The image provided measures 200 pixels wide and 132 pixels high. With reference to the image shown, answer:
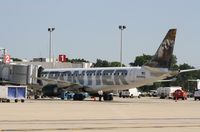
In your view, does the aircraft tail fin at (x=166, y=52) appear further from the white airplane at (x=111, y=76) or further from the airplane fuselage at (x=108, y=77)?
the airplane fuselage at (x=108, y=77)

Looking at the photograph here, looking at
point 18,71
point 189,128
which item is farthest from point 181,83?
point 189,128

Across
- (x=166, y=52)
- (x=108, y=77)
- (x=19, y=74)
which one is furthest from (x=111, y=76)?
(x=19, y=74)

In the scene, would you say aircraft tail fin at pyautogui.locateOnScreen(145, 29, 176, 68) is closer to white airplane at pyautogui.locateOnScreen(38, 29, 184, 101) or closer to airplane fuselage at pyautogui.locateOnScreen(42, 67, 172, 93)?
white airplane at pyautogui.locateOnScreen(38, 29, 184, 101)

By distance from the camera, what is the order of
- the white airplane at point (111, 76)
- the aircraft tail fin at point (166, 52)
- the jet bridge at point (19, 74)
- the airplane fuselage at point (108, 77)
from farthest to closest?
the jet bridge at point (19, 74) < the airplane fuselage at point (108, 77) < the white airplane at point (111, 76) < the aircraft tail fin at point (166, 52)

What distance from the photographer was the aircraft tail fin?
209ft

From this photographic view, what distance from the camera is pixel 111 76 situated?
6806 cm

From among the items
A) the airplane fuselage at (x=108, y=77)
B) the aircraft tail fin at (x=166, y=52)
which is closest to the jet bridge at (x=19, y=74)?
the airplane fuselage at (x=108, y=77)

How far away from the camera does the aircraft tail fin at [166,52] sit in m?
63.6

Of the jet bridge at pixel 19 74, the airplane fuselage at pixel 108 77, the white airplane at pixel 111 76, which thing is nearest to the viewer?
the white airplane at pixel 111 76

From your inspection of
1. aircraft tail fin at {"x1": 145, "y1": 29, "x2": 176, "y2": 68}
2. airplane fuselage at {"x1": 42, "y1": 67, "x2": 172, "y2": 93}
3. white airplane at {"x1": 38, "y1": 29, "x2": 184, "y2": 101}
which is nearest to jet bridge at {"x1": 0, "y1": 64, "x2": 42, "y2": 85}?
white airplane at {"x1": 38, "y1": 29, "x2": 184, "y2": 101}

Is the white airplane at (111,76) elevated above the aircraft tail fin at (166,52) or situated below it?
below

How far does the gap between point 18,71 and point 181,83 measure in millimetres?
120151

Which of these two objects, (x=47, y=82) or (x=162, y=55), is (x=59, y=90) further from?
(x=162, y=55)

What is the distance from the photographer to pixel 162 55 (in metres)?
64.1
